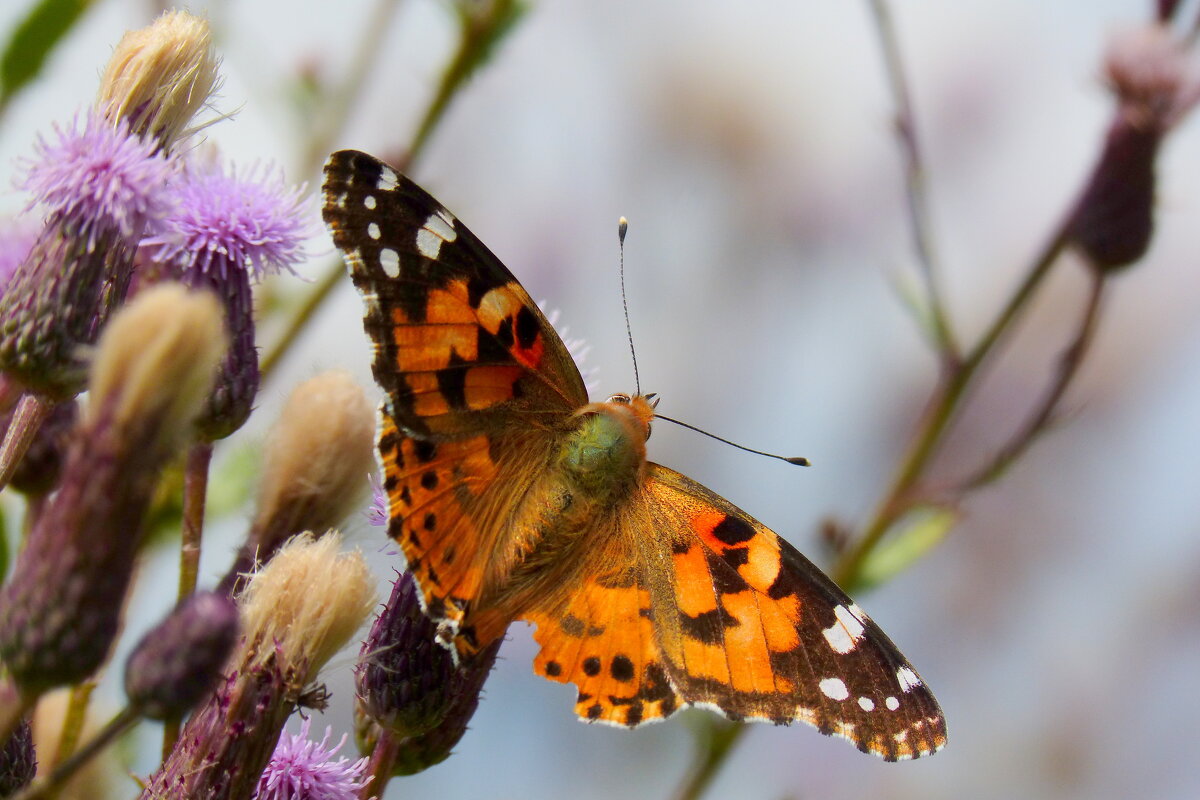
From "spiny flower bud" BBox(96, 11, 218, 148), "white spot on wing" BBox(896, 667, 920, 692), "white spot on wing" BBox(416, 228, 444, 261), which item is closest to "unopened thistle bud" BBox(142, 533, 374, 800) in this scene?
"white spot on wing" BBox(416, 228, 444, 261)

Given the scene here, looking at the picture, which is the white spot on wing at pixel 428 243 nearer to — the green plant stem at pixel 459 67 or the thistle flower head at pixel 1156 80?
the green plant stem at pixel 459 67

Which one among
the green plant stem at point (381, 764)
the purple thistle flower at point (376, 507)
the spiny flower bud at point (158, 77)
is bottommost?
the green plant stem at point (381, 764)

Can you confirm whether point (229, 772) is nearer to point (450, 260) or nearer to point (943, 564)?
point (450, 260)

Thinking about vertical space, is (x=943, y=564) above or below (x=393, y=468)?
below

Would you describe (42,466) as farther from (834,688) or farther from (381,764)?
(834,688)

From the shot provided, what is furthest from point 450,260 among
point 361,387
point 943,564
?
point 943,564

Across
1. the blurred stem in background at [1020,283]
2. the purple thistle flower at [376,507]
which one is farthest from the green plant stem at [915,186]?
the purple thistle flower at [376,507]
